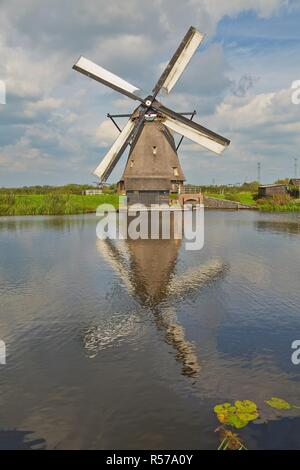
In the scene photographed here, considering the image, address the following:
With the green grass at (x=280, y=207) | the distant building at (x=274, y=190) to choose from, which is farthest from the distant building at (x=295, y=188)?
the green grass at (x=280, y=207)

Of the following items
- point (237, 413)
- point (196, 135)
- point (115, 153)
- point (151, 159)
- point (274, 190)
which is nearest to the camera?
point (237, 413)

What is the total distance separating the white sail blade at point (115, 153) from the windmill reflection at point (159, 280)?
637 inches

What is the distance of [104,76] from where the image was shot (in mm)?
37188

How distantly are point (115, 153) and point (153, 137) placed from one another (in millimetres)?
4050

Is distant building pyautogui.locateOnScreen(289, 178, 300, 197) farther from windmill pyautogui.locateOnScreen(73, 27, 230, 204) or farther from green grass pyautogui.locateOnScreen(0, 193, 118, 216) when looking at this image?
green grass pyautogui.locateOnScreen(0, 193, 118, 216)

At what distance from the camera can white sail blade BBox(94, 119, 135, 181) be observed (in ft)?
126

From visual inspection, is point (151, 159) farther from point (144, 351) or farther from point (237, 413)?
point (237, 413)

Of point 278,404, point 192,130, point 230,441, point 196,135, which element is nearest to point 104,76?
point 192,130

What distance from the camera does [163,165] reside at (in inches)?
1571

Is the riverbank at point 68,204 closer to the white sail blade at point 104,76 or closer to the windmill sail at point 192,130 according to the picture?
the white sail blade at point 104,76

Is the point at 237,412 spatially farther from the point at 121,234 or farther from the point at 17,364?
the point at 121,234

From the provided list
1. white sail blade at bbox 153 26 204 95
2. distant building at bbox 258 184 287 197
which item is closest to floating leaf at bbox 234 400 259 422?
white sail blade at bbox 153 26 204 95
